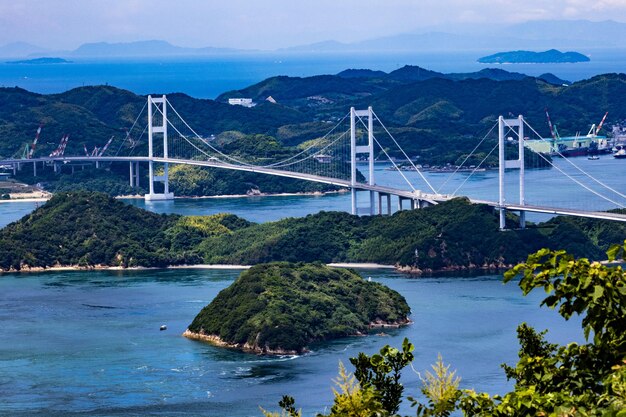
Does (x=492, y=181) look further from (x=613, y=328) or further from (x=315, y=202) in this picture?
(x=613, y=328)

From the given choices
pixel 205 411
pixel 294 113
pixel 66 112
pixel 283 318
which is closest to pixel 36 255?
pixel 283 318

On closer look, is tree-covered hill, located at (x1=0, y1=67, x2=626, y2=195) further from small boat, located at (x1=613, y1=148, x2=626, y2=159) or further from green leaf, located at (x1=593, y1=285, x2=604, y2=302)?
green leaf, located at (x1=593, y1=285, x2=604, y2=302)

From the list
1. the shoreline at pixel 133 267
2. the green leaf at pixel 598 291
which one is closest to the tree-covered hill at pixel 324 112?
the shoreline at pixel 133 267

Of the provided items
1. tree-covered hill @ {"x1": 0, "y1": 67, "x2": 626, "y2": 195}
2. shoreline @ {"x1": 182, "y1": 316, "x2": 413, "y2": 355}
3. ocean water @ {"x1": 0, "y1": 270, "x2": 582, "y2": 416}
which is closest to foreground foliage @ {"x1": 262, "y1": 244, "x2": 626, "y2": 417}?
ocean water @ {"x1": 0, "y1": 270, "x2": 582, "y2": 416}

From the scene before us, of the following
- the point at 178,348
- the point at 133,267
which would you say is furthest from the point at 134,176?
the point at 178,348

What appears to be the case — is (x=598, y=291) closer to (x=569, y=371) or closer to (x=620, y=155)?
(x=569, y=371)

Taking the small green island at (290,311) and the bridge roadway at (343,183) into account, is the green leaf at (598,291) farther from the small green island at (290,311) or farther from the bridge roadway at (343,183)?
the bridge roadway at (343,183)
